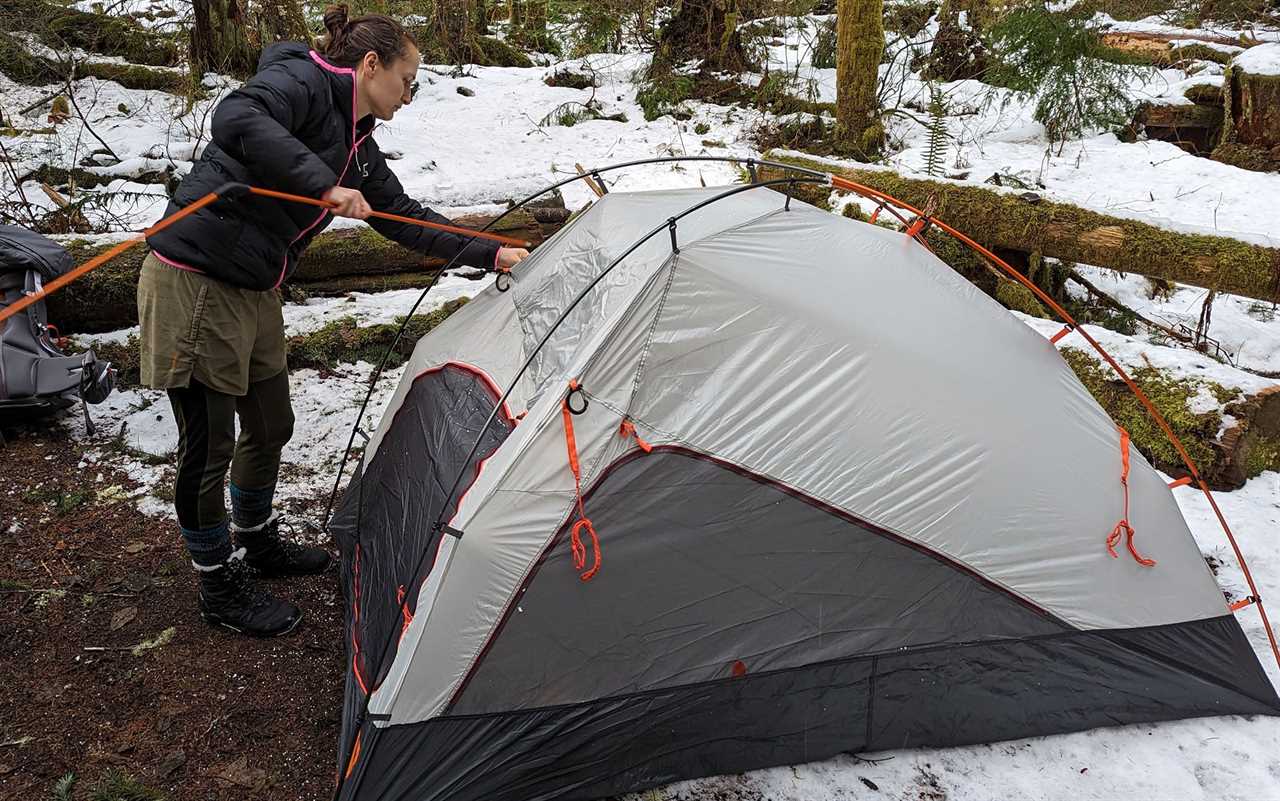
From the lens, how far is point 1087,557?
2.70m

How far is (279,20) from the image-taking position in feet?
26.7

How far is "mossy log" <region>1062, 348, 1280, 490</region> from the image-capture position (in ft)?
12.8

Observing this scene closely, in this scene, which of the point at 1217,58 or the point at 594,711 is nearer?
the point at 594,711

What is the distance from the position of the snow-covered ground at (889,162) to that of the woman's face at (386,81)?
2.02 meters

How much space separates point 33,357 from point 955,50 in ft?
32.5

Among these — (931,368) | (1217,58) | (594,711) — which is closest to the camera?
(594,711)

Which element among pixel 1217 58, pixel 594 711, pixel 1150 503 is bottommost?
pixel 594 711

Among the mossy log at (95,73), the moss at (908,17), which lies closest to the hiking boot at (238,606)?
the mossy log at (95,73)

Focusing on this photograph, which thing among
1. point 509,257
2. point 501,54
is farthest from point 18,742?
point 501,54

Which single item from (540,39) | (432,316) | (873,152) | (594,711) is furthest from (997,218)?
(540,39)

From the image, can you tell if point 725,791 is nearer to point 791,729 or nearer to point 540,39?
point 791,729

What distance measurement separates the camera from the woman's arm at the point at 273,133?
2.42 m

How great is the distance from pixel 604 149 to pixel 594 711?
24.4 feet

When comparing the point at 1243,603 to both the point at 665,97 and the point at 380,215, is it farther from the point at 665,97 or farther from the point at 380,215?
the point at 665,97
